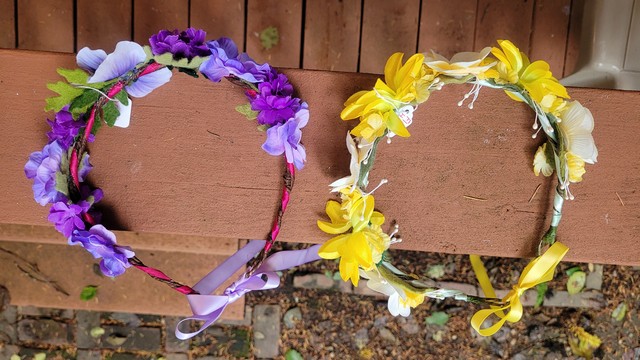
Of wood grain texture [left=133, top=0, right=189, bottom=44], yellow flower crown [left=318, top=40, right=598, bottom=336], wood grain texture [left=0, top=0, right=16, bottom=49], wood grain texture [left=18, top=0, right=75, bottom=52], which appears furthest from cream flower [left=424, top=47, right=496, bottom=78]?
wood grain texture [left=0, top=0, right=16, bottom=49]

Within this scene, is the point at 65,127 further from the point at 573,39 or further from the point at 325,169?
the point at 573,39

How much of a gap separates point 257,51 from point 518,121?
0.93m

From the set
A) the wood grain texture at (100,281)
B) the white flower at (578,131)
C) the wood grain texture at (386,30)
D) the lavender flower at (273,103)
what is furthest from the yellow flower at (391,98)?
the wood grain texture at (100,281)

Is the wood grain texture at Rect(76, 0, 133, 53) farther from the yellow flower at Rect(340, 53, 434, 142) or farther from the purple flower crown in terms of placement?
the yellow flower at Rect(340, 53, 434, 142)

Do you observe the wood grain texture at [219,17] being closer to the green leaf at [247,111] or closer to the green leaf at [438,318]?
the green leaf at [247,111]

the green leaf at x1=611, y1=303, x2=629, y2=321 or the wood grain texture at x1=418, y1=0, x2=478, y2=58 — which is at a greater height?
the wood grain texture at x1=418, y1=0, x2=478, y2=58

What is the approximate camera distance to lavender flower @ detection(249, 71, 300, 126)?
115cm

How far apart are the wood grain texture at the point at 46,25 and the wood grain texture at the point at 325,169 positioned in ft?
2.24

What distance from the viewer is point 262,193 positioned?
1.31m

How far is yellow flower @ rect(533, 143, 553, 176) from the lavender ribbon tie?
535mm

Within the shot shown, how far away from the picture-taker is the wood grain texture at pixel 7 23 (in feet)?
6.09

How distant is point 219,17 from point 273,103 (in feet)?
2.75

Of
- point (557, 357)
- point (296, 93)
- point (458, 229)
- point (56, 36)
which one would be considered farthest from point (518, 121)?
point (56, 36)

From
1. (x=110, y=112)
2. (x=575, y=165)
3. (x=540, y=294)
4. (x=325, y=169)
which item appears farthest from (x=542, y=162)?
(x=110, y=112)
